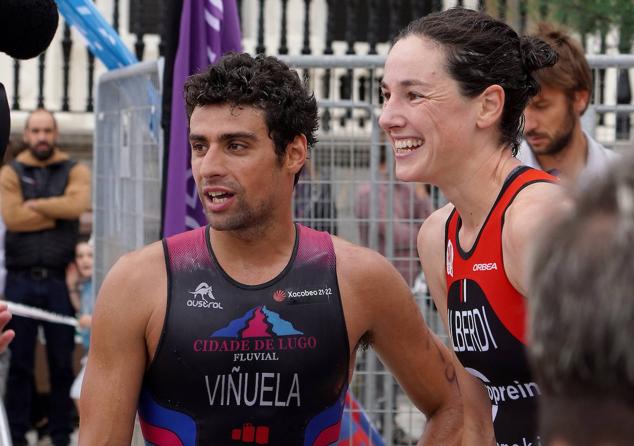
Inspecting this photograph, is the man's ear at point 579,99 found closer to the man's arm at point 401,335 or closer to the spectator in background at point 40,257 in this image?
the man's arm at point 401,335

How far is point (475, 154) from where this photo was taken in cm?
341

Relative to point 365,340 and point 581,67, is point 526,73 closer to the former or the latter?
point 365,340

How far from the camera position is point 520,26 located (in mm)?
11617

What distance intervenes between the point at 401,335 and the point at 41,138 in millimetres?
5806

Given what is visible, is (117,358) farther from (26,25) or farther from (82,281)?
(82,281)

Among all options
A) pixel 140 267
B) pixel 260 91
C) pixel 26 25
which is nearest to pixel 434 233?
pixel 260 91

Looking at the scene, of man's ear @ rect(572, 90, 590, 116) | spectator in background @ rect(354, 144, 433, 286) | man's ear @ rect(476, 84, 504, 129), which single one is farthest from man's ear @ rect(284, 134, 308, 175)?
spectator in background @ rect(354, 144, 433, 286)

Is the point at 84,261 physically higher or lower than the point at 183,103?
lower

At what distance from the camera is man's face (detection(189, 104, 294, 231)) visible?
11.4 ft

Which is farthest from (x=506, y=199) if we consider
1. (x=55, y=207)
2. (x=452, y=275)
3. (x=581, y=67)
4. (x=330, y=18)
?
(x=330, y=18)

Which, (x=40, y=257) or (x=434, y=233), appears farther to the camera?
(x=40, y=257)

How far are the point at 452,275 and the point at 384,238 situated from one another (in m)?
2.42

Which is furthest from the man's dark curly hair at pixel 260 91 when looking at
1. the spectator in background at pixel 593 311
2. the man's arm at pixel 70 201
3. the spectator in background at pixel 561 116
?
the man's arm at pixel 70 201

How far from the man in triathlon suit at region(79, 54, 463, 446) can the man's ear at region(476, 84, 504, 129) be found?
1.67 ft
